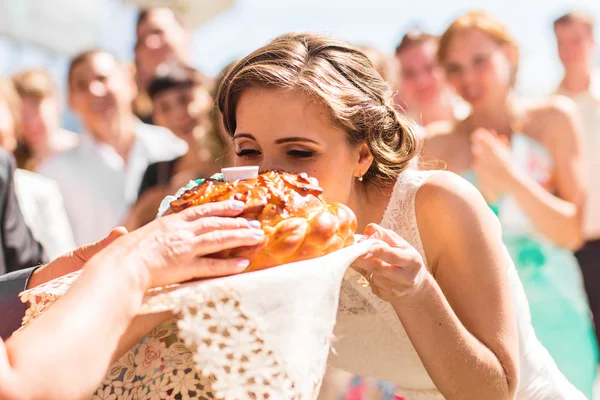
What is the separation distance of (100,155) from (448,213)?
169 inches

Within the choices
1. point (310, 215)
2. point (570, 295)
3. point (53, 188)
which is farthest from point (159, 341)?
point (53, 188)

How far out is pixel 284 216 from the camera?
177 centimetres

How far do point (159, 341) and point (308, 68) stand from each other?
1.01 metres

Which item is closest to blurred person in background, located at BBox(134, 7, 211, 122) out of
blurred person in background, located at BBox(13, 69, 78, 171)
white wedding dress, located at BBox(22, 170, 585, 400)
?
blurred person in background, located at BBox(13, 69, 78, 171)

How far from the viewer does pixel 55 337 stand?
4.56 feet

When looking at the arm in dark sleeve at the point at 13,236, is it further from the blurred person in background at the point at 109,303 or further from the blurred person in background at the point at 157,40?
the blurred person in background at the point at 157,40

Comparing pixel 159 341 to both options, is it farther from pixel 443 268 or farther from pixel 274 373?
pixel 443 268

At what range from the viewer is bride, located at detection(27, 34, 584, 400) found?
6.04 ft

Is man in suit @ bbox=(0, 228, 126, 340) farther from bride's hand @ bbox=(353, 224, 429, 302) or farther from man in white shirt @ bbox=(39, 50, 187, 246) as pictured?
man in white shirt @ bbox=(39, 50, 187, 246)

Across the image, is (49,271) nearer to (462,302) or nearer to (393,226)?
(393,226)

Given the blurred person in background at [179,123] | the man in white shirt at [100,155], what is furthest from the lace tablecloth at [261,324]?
the man in white shirt at [100,155]

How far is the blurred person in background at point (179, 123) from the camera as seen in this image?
4.98 metres

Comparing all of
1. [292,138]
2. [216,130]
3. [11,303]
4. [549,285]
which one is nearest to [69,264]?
[11,303]

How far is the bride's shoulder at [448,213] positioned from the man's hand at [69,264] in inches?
38.6
